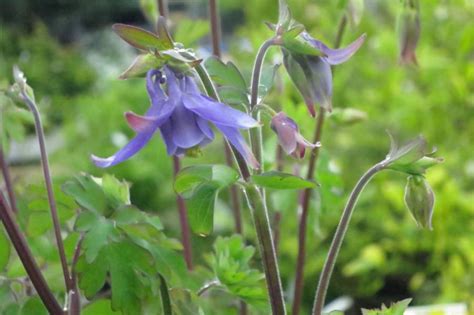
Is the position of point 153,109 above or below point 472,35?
above

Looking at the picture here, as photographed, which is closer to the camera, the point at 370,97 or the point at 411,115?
the point at 411,115

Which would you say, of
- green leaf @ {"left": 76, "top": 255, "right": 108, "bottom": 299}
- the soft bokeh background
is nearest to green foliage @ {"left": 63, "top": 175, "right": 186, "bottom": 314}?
green leaf @ {"left": 76, "top": 255, "right": 108, "bottom": 299}

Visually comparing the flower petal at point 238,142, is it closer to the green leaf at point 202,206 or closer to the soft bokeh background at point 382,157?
the green leaf at point 202,206

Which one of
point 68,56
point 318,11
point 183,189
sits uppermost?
point 183,189

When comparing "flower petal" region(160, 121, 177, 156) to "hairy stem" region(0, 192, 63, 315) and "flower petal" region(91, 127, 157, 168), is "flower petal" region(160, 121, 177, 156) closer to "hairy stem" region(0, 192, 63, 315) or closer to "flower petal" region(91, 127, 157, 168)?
"flower petal" region(91, 127, 157, 168)

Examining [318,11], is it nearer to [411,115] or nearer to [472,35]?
[411,115]

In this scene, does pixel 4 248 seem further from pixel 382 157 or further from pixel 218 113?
pixel 382 157

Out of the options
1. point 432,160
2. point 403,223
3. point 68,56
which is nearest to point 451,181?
point 403,223
